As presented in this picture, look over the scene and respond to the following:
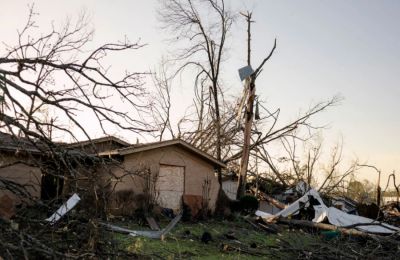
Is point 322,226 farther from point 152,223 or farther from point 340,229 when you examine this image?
point 152,223

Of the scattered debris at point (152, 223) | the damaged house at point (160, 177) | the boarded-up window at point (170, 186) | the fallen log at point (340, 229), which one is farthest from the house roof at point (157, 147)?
the fallen log at point (340, 229)

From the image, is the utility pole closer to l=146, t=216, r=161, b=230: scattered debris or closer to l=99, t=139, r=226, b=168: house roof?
l=99, t=139, r=226, b=168: house roof

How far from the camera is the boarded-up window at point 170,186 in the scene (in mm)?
18141

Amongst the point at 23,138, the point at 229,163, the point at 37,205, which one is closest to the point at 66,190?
the point at 37,205

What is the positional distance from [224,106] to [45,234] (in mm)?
24050

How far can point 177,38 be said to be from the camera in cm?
2850

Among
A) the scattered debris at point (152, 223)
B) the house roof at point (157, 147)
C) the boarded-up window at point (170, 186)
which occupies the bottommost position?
the scattered debris at point (152, 223)

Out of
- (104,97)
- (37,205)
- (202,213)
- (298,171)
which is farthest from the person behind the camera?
(298,171)

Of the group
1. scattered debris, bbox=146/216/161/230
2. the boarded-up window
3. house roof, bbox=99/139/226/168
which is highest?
house roof, bbox=99/139/226/168

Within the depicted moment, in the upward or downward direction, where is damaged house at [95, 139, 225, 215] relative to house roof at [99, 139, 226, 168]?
downward

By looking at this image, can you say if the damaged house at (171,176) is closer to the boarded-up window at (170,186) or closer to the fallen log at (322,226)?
the boarded-up window at (170,186)

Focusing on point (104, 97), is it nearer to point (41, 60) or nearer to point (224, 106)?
point (41, 60)

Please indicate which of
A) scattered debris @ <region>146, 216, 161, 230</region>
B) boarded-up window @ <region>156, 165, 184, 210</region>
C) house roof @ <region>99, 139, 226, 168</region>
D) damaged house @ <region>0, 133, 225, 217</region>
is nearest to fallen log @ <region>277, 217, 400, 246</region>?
damaged house @ <region>0, 133, 225, 217</region>

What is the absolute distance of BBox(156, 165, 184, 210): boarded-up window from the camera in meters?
18.1
